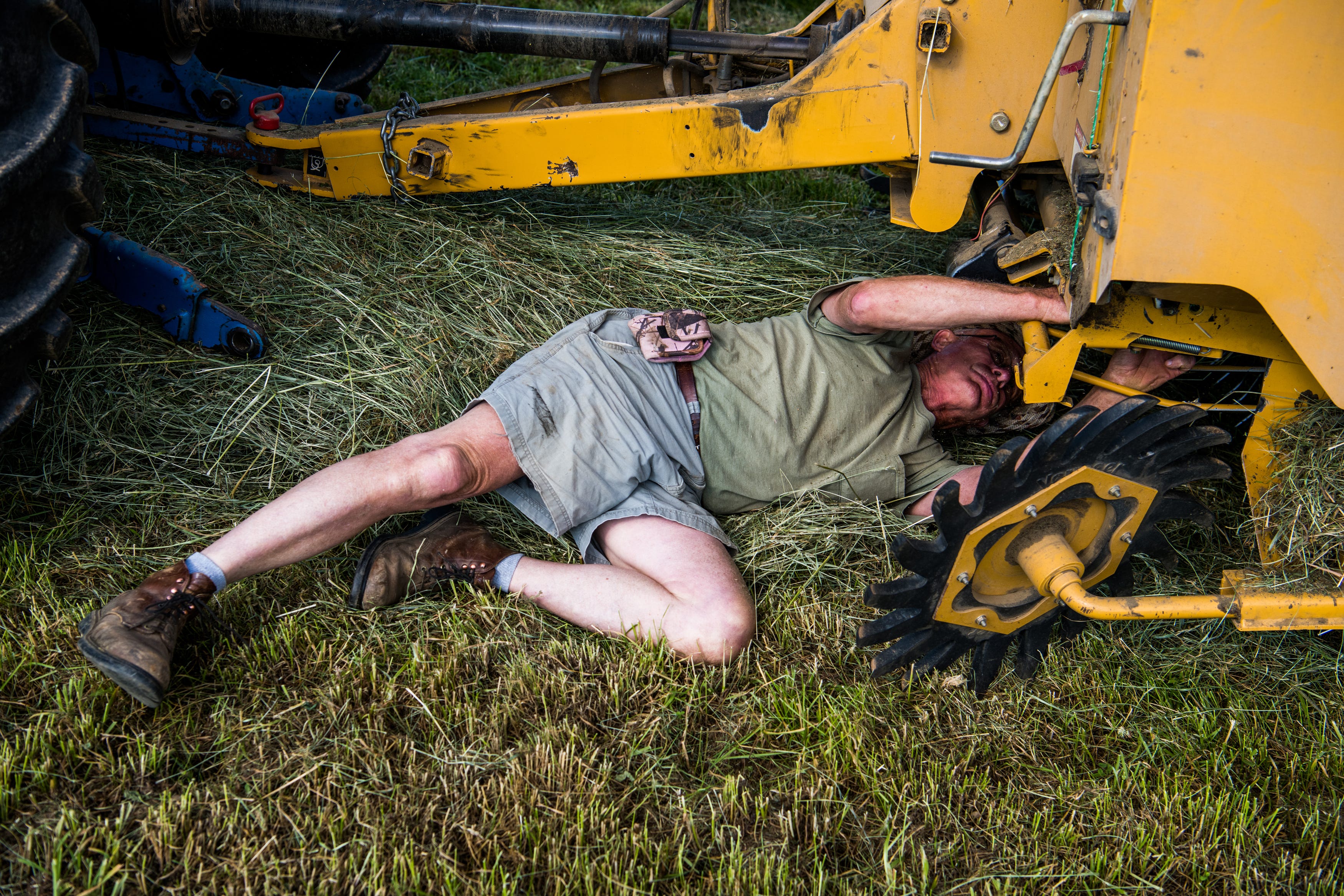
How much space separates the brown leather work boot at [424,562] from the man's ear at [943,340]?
1.50m

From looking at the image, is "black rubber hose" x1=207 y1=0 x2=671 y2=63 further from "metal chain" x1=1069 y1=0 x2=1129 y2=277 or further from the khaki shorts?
"metal chain" x1=1069 y1=0 x2=1129 y2=277

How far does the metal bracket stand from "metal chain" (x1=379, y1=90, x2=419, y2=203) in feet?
2.26

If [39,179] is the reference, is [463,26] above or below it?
above

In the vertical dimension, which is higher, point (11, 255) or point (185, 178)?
point (11, 255)

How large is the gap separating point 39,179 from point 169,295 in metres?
0.87

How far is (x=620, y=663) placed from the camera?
2436 mm

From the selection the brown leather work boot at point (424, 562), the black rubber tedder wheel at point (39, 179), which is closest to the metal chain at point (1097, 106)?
the brown leather work boot at point (424, 562)

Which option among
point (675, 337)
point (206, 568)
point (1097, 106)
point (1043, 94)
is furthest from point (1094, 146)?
point (206, 568)

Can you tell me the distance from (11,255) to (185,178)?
1474 mm

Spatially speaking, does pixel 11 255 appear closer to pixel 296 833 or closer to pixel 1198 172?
pixel 296 833

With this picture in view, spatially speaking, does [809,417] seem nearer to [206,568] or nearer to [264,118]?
[206,568]

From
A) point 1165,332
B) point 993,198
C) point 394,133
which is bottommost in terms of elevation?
point 1165,332

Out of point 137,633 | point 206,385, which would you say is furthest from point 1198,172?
point 206,385

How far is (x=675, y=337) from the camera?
2.89 m
